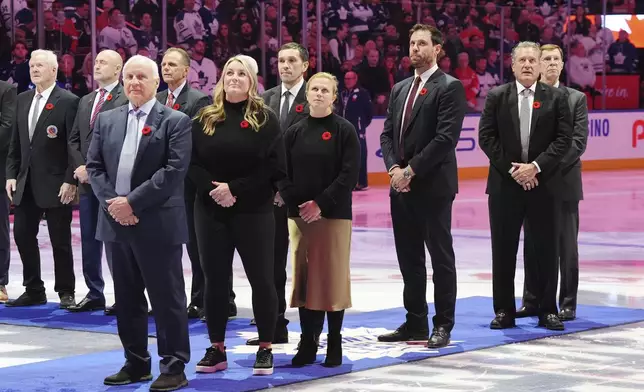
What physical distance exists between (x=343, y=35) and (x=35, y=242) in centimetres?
1111

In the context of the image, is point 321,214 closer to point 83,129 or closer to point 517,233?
point 517,233

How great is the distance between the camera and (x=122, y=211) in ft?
20.2

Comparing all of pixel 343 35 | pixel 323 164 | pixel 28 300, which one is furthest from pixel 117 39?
pixel 323 164

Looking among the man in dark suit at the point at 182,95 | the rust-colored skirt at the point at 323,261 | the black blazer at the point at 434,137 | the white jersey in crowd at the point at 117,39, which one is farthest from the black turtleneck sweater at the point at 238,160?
the white jersey in crowd at the point at 117,39

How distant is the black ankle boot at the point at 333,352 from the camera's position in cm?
684

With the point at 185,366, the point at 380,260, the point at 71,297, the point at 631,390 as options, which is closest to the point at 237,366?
the point at 185,366

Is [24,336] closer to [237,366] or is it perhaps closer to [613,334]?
[237,366]

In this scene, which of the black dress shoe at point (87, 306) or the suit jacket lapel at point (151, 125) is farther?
the black dress shoe at point (87, 306)

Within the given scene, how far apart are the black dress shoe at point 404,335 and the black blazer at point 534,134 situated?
3.89ft

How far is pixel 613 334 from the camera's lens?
7922 millimetres

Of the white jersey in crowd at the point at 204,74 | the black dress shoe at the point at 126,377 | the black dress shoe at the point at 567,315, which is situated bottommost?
the black dress shoe at the point at 567,315

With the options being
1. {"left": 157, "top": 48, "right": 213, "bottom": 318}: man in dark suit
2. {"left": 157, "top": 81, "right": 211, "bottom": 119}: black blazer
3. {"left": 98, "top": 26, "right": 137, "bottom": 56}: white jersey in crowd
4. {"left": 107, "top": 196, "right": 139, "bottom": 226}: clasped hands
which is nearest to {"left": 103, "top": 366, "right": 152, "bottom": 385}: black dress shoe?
{"left": 107, "top": 196, "right": 139, "bottom": 226}: clasped hands

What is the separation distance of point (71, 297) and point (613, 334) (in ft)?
12.1

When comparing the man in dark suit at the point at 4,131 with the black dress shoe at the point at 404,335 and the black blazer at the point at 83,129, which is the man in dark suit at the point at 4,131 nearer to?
the black blazer at the point at 83,129
